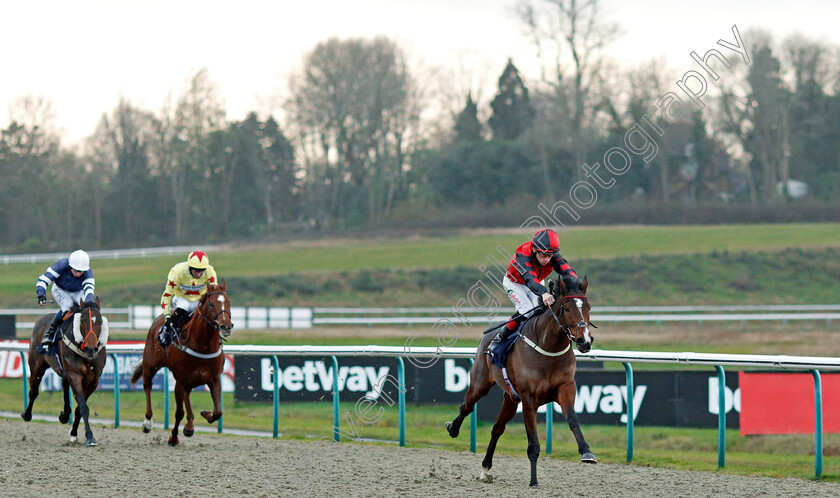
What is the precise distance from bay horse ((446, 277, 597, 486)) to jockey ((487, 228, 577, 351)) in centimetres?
14

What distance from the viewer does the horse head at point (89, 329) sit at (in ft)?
29.8

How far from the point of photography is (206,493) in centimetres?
659

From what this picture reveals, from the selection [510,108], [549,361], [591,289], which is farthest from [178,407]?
[510,108]

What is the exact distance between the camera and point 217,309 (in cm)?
845

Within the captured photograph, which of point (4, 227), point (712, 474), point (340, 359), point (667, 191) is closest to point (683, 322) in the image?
point (340, 359)

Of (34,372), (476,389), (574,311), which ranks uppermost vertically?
(574,311)

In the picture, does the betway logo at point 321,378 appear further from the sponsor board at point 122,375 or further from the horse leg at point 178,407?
the sponsor board at point 122,375

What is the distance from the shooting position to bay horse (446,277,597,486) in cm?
641

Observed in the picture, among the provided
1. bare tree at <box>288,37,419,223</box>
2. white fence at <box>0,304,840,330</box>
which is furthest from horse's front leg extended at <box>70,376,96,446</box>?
bare tree at <box>288,37,419,223</box>

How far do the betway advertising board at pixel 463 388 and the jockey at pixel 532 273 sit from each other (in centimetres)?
298

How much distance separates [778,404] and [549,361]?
3169mm

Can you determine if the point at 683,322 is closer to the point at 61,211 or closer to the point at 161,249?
the point at 161,249

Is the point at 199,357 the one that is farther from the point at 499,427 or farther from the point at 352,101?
the point at 352,101

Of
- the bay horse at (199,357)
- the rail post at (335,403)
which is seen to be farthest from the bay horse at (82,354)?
the rail post at (335,403)
